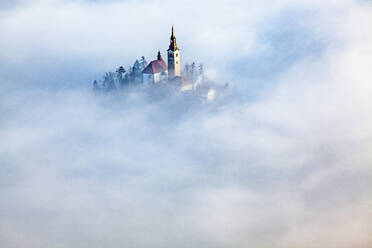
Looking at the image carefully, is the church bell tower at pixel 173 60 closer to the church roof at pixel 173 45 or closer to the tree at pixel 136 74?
the church roof at pixel 173 45

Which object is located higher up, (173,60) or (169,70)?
(173,60)

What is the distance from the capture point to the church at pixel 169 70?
80706 mm

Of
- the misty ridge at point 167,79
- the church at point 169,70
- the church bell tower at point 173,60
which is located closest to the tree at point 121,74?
the misty ridge at point 167,79

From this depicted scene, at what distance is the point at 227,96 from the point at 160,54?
593 inches

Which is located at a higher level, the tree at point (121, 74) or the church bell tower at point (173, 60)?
the tree at point (121, 74)

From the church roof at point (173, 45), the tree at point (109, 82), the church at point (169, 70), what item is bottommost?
the church at point (169, 70)

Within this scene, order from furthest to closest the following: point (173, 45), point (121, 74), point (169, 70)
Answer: point (121, 74)
point (169, 70)
point (173, 45)

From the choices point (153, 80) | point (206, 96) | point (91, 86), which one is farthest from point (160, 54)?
point (91, 86)

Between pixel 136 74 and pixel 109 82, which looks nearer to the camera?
pixel 136 74

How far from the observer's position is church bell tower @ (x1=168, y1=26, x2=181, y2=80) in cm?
8031

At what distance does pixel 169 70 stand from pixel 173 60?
6.69 ft

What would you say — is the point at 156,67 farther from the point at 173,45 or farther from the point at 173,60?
the point at 173,45

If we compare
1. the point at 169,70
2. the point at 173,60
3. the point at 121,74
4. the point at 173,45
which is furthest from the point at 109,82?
the point at 173,45

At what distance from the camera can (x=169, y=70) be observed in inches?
3253
